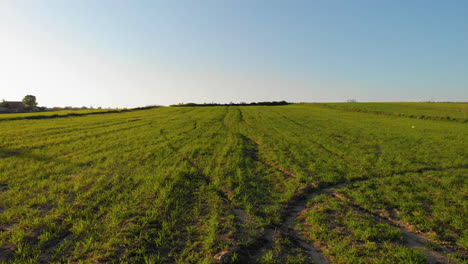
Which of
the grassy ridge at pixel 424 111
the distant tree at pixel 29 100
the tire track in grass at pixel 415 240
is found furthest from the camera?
the distant tree at pixel 29 100

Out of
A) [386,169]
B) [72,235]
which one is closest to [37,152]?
[72,235]

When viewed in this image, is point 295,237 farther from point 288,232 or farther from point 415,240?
point 415,240

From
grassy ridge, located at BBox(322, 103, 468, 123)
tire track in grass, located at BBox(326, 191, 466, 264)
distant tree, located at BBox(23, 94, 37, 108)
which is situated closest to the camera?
tire track in grass, located at BBox(326, 191, 466, 264)

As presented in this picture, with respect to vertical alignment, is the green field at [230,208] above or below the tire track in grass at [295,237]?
above

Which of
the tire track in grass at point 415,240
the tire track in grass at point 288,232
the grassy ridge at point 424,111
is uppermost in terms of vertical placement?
the grassy ridge at point 424,111

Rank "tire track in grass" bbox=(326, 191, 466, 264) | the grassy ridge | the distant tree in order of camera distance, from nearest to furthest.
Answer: "tire track in grass" bbox=(326, 191, 466, 264) → the grassy ridge → the distant tree

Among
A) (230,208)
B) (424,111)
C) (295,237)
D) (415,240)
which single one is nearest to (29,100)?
(230,208)

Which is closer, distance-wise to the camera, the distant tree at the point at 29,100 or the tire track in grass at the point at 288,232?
the tire track in grass at the point at 288,232

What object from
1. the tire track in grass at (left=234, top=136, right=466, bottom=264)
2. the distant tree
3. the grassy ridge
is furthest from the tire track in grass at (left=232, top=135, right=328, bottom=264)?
the distant tree

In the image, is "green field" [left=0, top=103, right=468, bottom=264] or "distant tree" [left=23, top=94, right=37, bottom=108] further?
"distant tree" [left=23, top=94, right=37, bottom=108]

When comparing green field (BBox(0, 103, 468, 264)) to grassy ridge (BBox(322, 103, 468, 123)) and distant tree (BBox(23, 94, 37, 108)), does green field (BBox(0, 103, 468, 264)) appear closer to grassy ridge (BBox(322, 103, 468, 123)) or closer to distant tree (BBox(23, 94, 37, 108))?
grassy ridge (BBox(322, 103, 468, 123))

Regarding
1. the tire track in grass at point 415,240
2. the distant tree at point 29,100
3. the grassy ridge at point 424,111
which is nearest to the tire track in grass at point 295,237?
the tire track in grass at point 415,240

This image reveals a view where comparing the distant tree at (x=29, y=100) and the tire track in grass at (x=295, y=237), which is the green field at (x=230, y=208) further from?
the distant tree at (x=29, y=100)

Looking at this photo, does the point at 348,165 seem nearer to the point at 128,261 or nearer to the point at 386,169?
the point at 386,169
